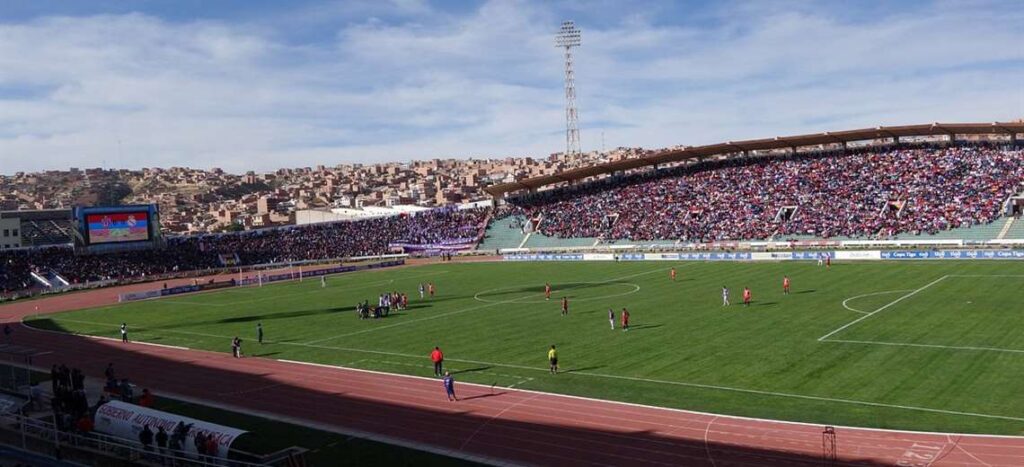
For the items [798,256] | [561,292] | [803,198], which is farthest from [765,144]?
[561,292]

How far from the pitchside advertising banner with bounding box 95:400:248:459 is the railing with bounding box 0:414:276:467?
0.24 m

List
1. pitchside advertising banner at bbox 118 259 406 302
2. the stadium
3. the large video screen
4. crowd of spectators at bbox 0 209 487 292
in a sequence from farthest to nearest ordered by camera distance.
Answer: the large video screen, crowd of spectators at bbox 0 209 487 292, pitchside advertising banner at bbox 118 259 406 302, the stadium

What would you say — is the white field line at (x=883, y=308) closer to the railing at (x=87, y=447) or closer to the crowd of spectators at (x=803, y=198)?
the railing at (x=87, y=447)

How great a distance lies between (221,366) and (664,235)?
54746 millimetres

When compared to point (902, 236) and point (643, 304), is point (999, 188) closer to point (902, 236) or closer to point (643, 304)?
point (902, 236)

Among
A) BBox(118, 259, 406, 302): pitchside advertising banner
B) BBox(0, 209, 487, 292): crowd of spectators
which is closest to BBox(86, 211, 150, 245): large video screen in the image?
BBox(0, 209, 487, 292): crowd of spectators

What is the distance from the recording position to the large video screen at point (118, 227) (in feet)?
257

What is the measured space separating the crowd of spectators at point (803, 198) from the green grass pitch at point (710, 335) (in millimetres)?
15194

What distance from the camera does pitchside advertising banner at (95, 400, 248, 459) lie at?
60.4 ft

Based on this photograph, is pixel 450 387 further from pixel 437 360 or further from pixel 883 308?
pixel 883 308

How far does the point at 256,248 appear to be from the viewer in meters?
92.4

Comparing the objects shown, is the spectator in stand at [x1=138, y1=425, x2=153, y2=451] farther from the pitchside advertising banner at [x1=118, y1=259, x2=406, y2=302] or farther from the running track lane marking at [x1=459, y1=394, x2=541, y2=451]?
the pitchside advertising banner at [x1=118, y1=259, x2=406, y2=302]

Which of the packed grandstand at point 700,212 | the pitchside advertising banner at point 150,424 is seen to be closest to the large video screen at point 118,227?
the packed grandstand at point 700,212

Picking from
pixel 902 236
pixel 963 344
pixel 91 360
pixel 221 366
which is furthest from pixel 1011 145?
pixel 91 360
